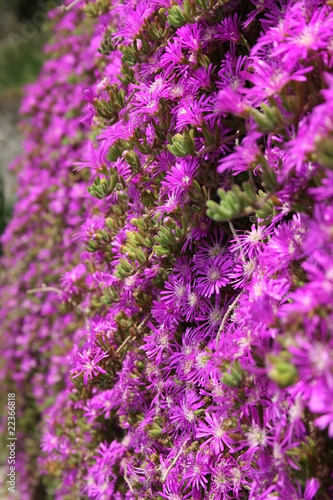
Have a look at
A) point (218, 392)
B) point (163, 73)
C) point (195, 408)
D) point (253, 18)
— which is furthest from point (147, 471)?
point (253, 18)

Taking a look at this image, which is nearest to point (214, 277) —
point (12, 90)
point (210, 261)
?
point (210, 261)

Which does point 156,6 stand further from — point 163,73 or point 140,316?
point 140,316

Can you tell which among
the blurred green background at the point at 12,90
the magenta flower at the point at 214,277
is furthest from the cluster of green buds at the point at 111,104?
the blurred green background at the point at 12,90

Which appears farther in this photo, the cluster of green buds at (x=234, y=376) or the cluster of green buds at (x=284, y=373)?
the cluster of green buds at (x=234, y=376)

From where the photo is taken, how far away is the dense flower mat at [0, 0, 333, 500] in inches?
38.1

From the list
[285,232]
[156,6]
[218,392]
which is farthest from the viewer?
[156,6]

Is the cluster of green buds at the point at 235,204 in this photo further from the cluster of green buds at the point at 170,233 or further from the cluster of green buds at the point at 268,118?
the cluster of green buds at the point at 170,233

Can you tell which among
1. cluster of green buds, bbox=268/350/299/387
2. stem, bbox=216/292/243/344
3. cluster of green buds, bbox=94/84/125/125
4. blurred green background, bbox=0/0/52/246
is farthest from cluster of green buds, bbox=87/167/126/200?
blurred green background, bbox=0/0/52/246

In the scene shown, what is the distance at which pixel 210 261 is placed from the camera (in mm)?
1316

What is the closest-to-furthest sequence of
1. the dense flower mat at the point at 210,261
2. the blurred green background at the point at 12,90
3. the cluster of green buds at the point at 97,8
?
1. the dense flower mat at the point at 210,261
2. the cluster of green buds at the point at 97,8
3. the blurred green background at the point at 12,90

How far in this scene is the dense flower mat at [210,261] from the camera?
967 mm

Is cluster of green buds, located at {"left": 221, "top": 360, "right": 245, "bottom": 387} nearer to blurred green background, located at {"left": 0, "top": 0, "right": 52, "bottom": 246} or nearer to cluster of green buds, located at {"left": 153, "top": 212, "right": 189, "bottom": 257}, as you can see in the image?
cluster of green buds, located at {"left": 153, "top": 212, "right": 189, "bottom": 257}

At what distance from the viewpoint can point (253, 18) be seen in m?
1.22

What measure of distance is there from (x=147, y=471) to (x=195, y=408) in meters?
0.32
